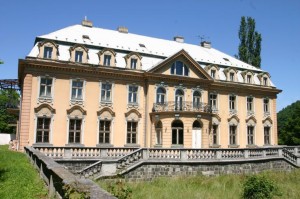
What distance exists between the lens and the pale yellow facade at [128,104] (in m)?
24.2

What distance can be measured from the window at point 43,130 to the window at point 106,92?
4.94 metres

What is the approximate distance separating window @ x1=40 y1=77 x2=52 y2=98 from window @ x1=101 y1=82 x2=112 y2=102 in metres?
4.37

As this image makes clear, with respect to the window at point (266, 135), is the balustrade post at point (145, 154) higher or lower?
lower

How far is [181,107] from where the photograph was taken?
28281 mm

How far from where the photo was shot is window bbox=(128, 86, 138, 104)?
2766 centimetres

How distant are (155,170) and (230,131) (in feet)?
54.6

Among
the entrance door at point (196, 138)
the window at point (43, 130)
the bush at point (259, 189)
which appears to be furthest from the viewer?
the entrance door at point (196, 138)

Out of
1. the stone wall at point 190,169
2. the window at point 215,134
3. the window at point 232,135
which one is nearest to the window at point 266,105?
the window at point 232,135

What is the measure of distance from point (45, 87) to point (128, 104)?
723cm

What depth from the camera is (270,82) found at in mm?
35281

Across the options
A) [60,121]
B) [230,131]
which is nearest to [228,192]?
[60,121]

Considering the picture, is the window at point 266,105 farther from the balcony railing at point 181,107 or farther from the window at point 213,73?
the balcony railing at point 181,107

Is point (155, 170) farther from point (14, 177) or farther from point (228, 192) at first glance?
point (14, 177)

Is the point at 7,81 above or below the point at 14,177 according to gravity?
above
